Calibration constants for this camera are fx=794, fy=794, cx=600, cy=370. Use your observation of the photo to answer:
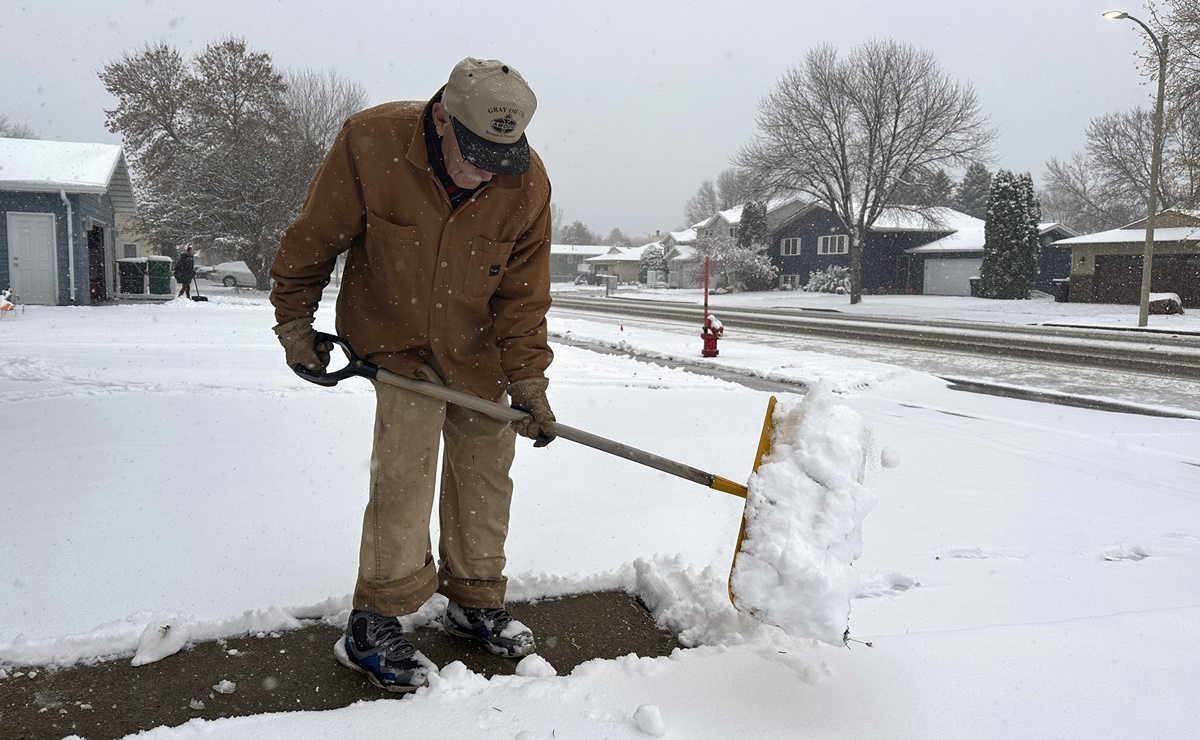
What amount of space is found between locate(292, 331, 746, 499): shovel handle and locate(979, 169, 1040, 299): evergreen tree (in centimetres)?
3516

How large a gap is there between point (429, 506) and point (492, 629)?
1.43 ft

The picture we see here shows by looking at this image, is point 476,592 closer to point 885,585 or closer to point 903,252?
point 885,585

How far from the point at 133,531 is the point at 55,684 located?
3.52 feet

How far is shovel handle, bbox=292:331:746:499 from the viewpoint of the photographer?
2.37 m

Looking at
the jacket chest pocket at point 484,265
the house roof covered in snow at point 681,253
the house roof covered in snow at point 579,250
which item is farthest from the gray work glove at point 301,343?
the house roof covered in snow at point 579,250

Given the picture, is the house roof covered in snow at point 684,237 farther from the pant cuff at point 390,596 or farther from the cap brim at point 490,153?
the pant cuff at point 390,596

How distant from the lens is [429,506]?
2439 millimetres

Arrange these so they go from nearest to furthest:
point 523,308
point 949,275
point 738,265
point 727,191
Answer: point 523,308
point 949,275
point 738,265
point 727,191

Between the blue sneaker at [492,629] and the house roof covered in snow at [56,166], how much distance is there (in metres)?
19.5

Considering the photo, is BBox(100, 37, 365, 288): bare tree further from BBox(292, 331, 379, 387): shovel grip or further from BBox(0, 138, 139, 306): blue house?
BBox(292, 331, 379, 387): shovel grip

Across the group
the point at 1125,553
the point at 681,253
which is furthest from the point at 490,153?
the point at 681,253

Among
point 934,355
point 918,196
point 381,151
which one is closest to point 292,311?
point 381,151

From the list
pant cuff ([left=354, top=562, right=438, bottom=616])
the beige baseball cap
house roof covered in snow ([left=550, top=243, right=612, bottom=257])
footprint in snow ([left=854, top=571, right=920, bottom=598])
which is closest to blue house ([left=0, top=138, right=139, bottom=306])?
pant cuff ([left=354, top=562, right=438, bottom=616])

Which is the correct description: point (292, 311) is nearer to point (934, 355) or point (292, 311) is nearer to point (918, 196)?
point (934, 355)
